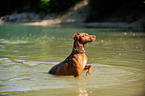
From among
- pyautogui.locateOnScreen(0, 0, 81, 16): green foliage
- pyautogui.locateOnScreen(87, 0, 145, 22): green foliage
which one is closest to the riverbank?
pyautogui.locateOnScreen(0, 0, 81, 16): green foliage

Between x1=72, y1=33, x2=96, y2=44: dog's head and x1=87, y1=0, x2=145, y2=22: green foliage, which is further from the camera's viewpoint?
x1=87, y1=0, x2=145, y2=22: green foliage

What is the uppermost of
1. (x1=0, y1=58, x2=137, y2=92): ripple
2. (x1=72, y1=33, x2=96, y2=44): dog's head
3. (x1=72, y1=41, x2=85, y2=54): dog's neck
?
(x1=72, y1=33, x2=96, y2=44): dog's head

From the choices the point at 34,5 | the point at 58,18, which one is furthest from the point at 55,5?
the point at 34,5

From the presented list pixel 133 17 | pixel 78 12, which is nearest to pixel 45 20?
pixel 78 12

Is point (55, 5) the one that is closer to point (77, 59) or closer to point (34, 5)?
point (34, 5)

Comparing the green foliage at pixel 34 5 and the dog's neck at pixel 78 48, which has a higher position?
the green foliage at pixel 34 5

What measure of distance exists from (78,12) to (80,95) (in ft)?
197

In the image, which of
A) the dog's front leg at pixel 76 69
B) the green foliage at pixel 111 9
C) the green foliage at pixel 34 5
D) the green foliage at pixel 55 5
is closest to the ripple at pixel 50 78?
the dog's front leg at pixel 76 69

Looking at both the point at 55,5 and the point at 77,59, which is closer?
the point at 77,59

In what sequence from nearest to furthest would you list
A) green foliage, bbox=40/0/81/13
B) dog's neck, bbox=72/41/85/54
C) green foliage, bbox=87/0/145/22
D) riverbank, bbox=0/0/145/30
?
dog's neck, bbox=72/41/85/54 → green foliage, bbox=87/0/145/22 → riverbank, bbox=0/0/145/30 → green foliage, bbox=40/0/81/13

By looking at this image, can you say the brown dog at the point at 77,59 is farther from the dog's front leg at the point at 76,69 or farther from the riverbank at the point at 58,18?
the riverbank at the point at 58,18

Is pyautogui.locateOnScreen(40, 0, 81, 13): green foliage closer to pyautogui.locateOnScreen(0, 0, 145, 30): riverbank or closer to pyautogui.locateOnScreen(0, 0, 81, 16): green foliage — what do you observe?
pyautogui.locateOnScreen(0, 0, 81, 16): green foliage

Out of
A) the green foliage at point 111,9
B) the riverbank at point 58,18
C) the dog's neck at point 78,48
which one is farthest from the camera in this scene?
the riverbank at point 58,18

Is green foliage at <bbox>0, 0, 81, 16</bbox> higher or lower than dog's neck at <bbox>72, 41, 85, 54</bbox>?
higher
